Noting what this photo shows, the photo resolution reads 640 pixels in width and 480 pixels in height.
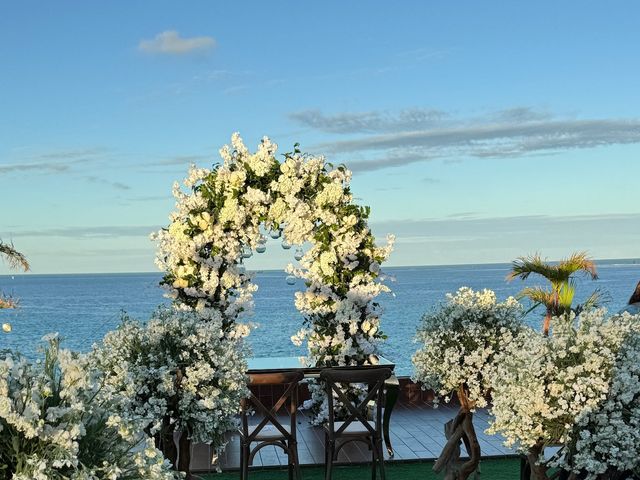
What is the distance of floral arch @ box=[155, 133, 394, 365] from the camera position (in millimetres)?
8188

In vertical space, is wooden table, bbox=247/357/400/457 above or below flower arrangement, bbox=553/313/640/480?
below

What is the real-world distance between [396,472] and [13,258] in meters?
10.3

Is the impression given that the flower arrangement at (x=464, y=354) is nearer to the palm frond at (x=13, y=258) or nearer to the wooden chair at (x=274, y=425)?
the wooden chair at (x=274, y=425)

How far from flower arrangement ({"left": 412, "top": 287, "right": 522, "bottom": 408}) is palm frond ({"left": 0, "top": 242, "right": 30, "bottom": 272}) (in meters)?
10.9

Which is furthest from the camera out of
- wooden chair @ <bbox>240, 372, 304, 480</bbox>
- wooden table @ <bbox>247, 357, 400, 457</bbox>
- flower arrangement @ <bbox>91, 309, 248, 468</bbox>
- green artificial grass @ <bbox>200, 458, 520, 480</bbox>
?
wooden table @ <bbox>247, 357, 400, 457</bbox>

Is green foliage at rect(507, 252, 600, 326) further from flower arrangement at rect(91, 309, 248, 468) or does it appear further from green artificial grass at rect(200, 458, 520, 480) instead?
flower arrangement at rect(91, 309, 248, 468)

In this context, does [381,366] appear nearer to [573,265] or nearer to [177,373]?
[177,373]

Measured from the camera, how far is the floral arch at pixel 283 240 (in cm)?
819

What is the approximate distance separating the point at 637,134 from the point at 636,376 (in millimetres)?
20312

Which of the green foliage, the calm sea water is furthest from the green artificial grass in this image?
the calm sea water

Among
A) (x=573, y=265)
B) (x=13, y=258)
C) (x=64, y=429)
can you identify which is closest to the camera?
(x=64, y=429)

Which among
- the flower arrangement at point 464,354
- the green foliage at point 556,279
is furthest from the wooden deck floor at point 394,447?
the green foliage at point 556,279

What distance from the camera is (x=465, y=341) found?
634 cm

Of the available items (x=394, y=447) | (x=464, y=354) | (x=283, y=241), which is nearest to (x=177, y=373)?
(x=464, y=354)
